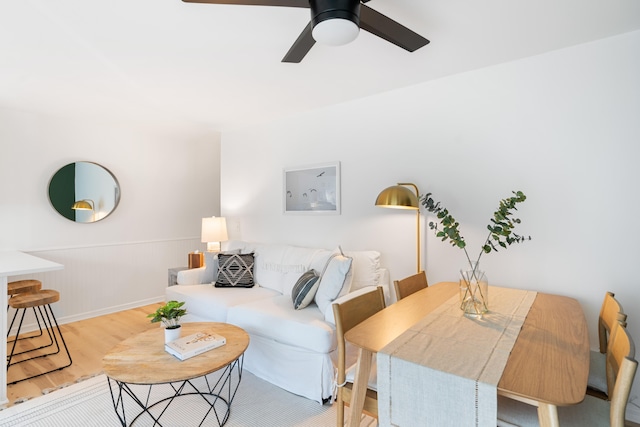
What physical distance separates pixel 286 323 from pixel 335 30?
1846 millimetres

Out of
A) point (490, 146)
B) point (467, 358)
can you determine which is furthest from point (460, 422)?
point (490, 146)

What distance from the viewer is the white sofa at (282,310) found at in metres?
2.23

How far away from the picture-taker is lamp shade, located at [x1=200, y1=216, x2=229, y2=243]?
4.05 metres

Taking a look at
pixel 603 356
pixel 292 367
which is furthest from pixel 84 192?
pixel 603 356

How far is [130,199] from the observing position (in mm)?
4305

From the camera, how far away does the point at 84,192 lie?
12.8ft

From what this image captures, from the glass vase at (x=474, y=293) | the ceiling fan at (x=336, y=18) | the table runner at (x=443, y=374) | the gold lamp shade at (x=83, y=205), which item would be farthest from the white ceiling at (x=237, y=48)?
the table runner at (x=443, y=374)

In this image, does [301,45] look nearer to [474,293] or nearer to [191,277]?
[474,293]

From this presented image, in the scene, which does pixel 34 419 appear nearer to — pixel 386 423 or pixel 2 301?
pixel 2 301

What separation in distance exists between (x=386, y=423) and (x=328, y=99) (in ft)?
8.65

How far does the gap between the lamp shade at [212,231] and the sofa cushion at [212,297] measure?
81 cm

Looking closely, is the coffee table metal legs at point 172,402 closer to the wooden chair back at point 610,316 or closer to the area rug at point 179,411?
the area rug at point 179,411

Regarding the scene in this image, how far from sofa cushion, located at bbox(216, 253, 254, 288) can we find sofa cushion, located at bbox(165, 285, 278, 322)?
0.27 ft

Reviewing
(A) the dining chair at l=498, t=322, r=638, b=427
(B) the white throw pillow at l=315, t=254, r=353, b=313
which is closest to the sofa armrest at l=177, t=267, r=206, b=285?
(B) the white throw pillow at l=315, t=254, r=353, b=313
